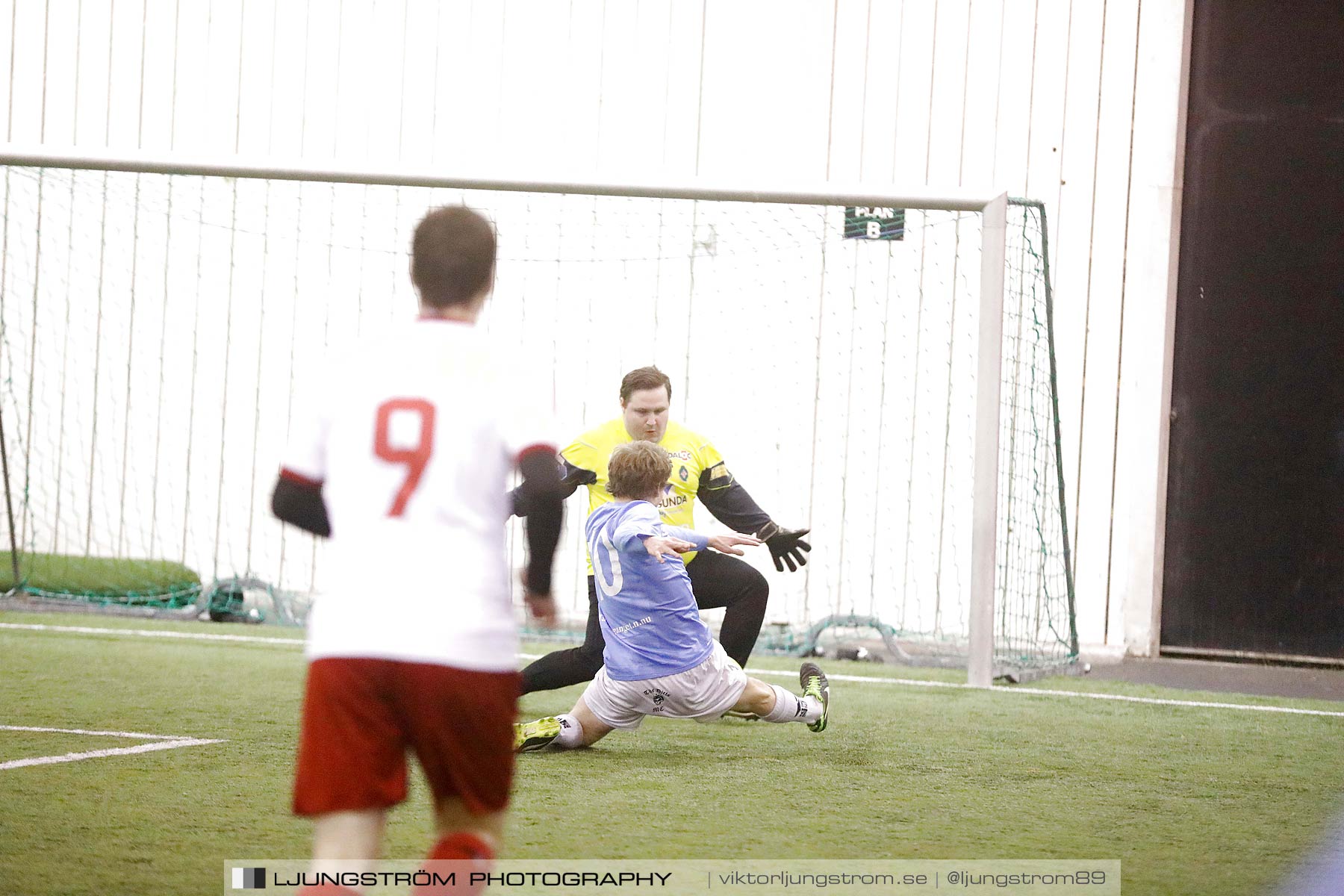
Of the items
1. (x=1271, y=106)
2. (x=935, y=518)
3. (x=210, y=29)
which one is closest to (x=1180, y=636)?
(x=935, y=518)

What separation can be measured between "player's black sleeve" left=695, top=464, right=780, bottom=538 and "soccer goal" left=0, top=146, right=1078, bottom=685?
11.6ft

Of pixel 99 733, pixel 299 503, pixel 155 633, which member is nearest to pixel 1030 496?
pixel 155 633

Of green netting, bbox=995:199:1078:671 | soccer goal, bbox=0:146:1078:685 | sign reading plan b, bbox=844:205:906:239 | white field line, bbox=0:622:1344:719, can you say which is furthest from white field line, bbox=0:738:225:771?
sign reading plan b, bbox=844:205:906:239

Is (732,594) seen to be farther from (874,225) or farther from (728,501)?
(874,225)

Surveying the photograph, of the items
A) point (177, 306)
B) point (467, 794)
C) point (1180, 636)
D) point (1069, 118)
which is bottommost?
point (1180, 636)

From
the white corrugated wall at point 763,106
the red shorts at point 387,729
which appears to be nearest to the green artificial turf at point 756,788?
the red shorts at point 387,729

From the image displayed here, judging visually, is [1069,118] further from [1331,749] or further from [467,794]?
[467,794]

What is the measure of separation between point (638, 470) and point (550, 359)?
5.69 metres

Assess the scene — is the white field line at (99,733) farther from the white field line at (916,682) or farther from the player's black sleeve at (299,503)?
the white field line at (916,682)

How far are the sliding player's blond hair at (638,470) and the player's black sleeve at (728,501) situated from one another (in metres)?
1.33

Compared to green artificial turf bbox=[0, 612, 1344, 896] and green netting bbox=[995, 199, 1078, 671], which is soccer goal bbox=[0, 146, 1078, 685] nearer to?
green netting bbox=[995, 199, 1078, 671]

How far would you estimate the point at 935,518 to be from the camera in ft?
31.7

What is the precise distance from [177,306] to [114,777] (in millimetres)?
6820

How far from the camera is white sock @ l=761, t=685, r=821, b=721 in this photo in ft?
16.4
